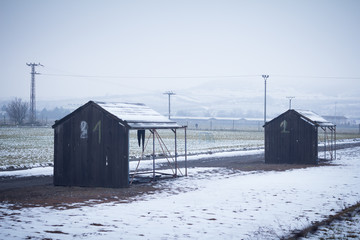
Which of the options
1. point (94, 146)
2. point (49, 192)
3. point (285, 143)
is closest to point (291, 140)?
point (285, 143)

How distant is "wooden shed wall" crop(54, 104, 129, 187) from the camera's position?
18.1m

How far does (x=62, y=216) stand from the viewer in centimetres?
1173

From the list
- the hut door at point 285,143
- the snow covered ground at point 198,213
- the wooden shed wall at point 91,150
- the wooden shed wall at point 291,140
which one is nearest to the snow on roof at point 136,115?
the wooden shed wall at point 91,150

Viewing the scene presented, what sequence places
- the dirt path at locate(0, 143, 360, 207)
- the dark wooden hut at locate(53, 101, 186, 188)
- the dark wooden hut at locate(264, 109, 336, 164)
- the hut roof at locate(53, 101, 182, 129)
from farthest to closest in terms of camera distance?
the dark wooden hut at locate(264, 109, 336, 164) < the hut roof at locate(53, 101, 182, 129) < the dark wooden hut at locate(53, 101, 186, 188) < the dirt path at locate(0, 143, 360, 207)

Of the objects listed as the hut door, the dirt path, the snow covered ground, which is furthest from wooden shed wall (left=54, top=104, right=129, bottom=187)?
the hut door

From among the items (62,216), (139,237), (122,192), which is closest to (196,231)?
(139,237)

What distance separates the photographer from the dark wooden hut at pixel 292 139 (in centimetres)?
A: 2873

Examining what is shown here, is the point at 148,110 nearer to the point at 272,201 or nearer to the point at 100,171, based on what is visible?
Answer: the point at 100,171

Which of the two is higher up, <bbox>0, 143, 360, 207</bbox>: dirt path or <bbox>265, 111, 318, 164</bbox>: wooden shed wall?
<bbox>265, 111, 318, 164</bbox>: wooden shed wall

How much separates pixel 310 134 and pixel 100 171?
15.9 metres

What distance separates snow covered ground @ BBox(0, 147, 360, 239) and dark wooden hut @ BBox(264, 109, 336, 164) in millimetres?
10095

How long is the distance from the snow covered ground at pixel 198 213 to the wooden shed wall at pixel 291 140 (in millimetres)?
10091

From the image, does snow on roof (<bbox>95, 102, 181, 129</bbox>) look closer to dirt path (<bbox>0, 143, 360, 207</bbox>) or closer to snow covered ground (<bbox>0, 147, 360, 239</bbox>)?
dirt path (<bbox>0, 143, 360, 207</bbox>)

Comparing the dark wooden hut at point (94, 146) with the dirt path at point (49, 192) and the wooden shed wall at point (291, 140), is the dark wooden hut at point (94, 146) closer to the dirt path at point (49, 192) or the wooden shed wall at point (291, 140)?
Result: the dirt path at point (49, 192)
